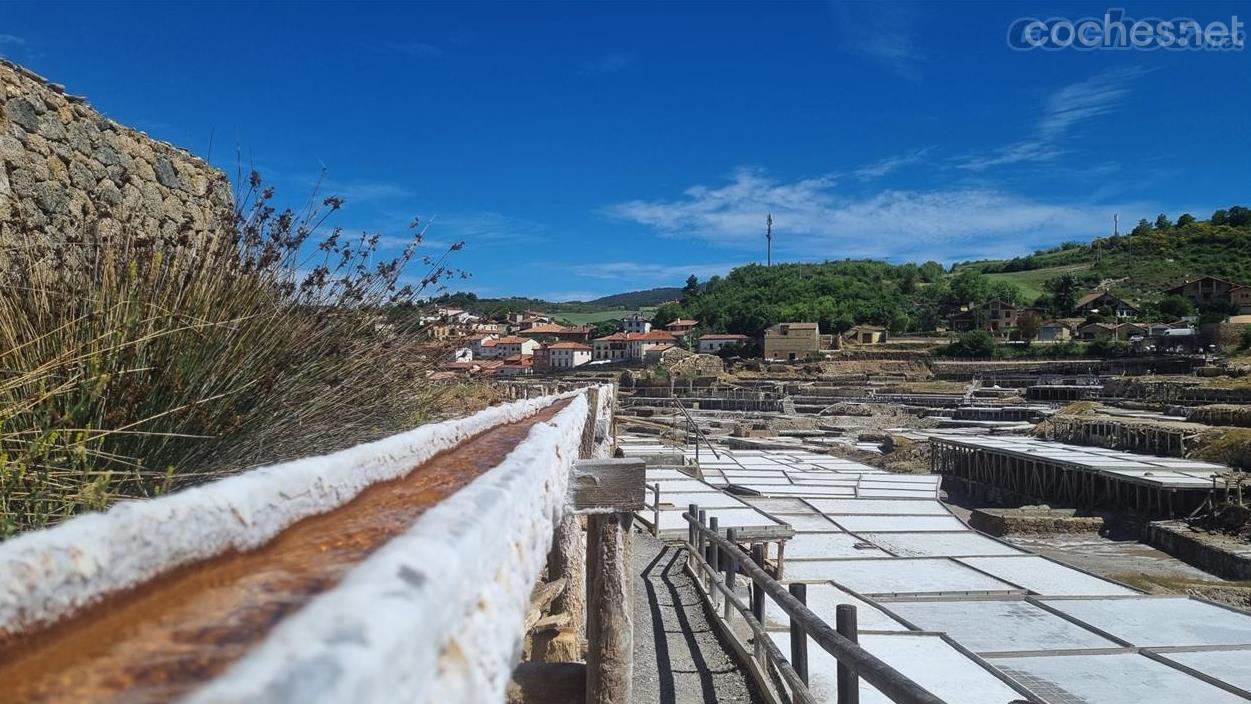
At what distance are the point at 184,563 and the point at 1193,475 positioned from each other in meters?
21.3

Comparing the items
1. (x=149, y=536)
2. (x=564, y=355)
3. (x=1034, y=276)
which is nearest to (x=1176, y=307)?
(x=1034, y=276)

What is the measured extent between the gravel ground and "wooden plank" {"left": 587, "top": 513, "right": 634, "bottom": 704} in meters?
2.68

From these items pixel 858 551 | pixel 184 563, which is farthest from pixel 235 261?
pixel 858 551

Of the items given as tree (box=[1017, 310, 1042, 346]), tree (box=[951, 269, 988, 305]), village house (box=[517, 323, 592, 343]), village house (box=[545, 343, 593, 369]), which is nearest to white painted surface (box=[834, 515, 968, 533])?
village house (box=[545, 343, 593, 369])

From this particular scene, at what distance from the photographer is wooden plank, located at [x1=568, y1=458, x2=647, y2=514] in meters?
2.46

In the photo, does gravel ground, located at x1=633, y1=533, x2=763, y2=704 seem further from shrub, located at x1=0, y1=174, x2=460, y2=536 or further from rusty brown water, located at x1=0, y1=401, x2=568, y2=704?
rusty brown water, located at x1=0, y1=401, x2=568, y2=704

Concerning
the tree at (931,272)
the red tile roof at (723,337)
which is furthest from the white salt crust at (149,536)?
the tree at (931,272)

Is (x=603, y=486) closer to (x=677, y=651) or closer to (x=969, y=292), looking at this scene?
(x=677, y=651)

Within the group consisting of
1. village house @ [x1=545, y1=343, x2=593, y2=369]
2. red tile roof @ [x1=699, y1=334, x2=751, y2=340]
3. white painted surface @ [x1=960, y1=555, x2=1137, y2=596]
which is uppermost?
red tile roof @ [x1=699, y1=334, x2=751, y2=340]

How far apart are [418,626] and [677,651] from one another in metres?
6.12

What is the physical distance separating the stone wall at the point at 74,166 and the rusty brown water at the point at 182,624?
381 centimetres

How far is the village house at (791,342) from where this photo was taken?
62.9 metres

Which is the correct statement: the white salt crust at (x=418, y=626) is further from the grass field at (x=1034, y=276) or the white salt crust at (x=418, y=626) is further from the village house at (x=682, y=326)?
the grass field at (x=1034, y=276)

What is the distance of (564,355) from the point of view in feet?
217
